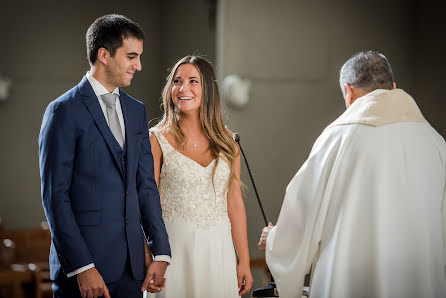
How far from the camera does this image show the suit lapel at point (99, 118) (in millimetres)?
2258

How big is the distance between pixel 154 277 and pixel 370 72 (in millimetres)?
1304

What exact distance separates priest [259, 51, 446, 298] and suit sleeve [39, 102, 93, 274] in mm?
974

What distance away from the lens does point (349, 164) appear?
240 cm

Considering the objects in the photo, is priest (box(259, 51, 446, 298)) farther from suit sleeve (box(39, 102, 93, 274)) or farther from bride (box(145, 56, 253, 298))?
suit sleeve (box(39, 102, 93, 274))

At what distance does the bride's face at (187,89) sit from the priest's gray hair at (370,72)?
32.5 inches

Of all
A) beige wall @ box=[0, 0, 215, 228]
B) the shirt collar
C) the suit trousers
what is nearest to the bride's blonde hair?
the shirt collar

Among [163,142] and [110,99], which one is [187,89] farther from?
[110,99]

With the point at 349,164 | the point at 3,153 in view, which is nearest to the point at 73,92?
the point at 349,164

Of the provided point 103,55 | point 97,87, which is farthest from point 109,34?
point 97,87

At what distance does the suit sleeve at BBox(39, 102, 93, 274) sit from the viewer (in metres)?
2.11

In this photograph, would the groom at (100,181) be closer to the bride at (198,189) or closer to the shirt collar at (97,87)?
the shirt collar at (97,87)

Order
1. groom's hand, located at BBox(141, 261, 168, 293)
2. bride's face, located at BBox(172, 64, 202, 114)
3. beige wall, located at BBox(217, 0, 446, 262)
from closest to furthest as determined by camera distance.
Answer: groom's hand, located at BBox(141, 261, 168, 293), bride's face, located at BBox(172, 64, 202, 114), beige wall, located at BBox(217, 0, 446, 262)

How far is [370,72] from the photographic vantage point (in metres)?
2.52

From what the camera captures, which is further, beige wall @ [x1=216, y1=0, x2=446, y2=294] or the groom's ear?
beige wall @ [x1=216, y1=0, x2=446, y2=294]
